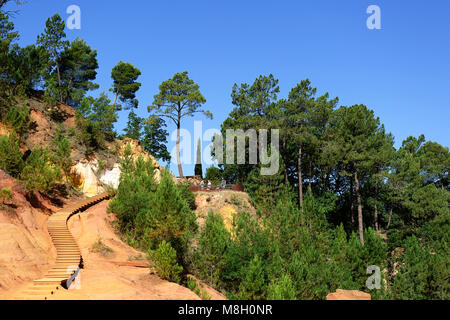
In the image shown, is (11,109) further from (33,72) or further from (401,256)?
(401,256)

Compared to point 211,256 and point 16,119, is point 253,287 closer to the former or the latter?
point 211,256

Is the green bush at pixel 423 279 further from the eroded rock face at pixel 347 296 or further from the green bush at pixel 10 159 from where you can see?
the green bush at pixel 10 159

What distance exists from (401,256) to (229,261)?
1793 centimetres

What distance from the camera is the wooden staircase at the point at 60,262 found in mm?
12484

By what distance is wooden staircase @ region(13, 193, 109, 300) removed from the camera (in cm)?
1248

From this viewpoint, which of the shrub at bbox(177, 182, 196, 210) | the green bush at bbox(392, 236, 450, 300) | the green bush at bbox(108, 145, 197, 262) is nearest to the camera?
the green bush at bbox(108, 145, 197, 262)

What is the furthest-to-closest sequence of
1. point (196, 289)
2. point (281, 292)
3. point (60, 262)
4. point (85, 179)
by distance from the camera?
point (85, 179), point (281, 292), point (196, 289), point (60, 262)

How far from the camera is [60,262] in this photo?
51.7 ft

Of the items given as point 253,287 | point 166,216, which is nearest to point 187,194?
point 253,287

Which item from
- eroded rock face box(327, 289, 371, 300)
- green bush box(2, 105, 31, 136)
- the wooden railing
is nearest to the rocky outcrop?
the wooden railing

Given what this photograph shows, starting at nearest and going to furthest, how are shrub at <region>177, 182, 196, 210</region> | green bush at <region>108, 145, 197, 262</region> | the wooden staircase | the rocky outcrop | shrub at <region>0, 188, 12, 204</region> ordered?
the wooden staircase → green bush at <region>108, 145, 197, 262</region> → shrub at <region>0, 188, 12, 204</region> → shrub at <region>177, 182, 196, 210</region> → the rocky outcrop

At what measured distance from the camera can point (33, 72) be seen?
31250 millimetres

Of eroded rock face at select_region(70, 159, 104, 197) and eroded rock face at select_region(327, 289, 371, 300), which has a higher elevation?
eroded rock face at select_region(70, 159, 104, 197)

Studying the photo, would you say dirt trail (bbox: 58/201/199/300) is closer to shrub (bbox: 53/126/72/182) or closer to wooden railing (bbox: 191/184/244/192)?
shrub (bbox: 53/126/72/182)
